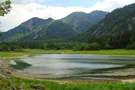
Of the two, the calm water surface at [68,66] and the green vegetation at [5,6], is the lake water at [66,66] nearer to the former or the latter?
the calm water surface at [68,66]

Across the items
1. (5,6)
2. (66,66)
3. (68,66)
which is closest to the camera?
(5,6)

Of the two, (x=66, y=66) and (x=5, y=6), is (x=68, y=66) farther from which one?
(x=5, y=6)

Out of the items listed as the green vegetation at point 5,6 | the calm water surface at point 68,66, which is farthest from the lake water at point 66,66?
the green vegetation at point 5,6

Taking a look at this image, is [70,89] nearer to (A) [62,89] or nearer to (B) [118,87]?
(A) [62,89]

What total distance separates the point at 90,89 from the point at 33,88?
7.50 metres

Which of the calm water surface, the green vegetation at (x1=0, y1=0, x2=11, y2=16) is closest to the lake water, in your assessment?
the calm water surface

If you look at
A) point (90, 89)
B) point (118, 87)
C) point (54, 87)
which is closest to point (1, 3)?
point (54, 87)

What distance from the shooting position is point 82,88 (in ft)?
111

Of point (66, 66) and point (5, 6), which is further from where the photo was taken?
point (66, 66)

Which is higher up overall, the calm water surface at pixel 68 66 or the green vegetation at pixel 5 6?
the green vegetation at pixel 5 6

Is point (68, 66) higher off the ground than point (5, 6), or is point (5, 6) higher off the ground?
point (5, 6)

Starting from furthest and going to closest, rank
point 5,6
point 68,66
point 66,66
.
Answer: point 66,66
point 68,66
point 5,6

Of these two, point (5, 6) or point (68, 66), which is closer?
point (5, 6)

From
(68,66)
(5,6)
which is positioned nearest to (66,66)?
(68,66)
